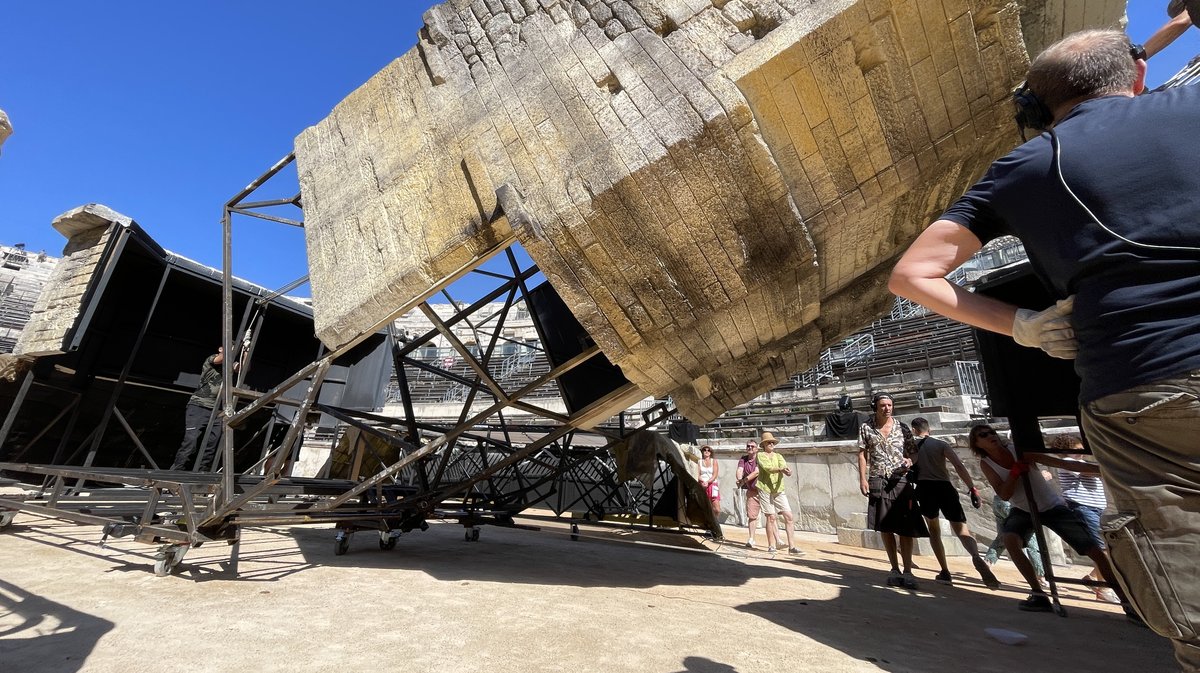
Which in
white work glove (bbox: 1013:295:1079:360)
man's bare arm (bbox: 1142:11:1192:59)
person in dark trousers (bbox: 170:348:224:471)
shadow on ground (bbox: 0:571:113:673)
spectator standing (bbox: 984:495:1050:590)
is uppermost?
man's bare arm (bbox: 1142:11:1192:59)

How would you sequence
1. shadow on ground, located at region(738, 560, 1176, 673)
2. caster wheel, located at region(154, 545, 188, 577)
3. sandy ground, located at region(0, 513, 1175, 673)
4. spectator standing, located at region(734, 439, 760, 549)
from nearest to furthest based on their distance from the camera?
1. sandy ground, located at region(0, 513, 1175, 673)
2. shadow on ground, located at region(738, 560, 1176, 673)
3. caster wheel, located at region(154, 545, 188, 577)
4. spectator standing, located at region(734, 439, 760, 549)

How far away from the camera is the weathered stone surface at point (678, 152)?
3.18m

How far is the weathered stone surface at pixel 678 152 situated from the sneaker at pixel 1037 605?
3059 mm

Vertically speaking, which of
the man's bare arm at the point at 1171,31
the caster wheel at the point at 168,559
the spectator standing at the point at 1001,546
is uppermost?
the man's bare arm at the point at 1171,31

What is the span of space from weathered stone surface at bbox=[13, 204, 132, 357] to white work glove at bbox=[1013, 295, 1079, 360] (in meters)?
8.41

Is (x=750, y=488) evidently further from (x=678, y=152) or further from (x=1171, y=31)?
(x=1171, y=31)

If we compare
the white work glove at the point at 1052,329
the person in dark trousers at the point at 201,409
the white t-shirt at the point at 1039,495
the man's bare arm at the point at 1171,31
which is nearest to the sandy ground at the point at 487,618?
the white t-shirt at the point at 1039,495

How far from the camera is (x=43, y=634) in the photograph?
2406 millimetres

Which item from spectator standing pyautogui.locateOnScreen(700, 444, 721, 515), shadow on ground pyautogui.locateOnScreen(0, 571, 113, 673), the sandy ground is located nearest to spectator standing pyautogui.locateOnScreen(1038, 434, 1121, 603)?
the sandy ground

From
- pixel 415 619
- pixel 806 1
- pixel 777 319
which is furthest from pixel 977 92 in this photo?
pixel 415 619

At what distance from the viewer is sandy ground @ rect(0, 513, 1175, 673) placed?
238 cm

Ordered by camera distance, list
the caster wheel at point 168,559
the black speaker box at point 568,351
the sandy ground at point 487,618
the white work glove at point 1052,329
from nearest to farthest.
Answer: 1. the white work glove at point 1052,329
2. the sandy ground at point 487,618
3. the caster wheel at point 168,559
4. the black speaker box at point 568,351

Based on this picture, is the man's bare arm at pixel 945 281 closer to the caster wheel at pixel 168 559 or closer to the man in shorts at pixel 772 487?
the caster wheel at pixel 168 559

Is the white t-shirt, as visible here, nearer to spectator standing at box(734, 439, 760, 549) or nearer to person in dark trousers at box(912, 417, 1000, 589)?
person in dark trousers at box(912, 417, 1000, 589)
